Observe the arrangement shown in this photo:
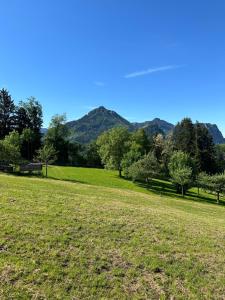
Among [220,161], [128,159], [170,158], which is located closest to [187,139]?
[220,161]

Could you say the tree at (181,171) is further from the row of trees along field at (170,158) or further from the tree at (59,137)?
the tree at (59,137)

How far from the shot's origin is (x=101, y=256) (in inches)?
399

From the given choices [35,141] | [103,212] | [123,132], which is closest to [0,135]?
[35,141]

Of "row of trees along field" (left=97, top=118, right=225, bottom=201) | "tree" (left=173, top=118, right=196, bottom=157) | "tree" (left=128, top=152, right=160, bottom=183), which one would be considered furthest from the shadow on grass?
"tree" (left=173, top=118, right=196, bottom=157)

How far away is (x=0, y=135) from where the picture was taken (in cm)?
8388

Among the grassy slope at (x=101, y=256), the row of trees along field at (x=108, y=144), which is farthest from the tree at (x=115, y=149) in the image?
the grassy slope at (x=101, y=256)

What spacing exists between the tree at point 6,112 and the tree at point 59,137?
11.1 meters

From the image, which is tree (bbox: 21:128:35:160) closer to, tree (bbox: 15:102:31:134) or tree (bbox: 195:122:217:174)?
tree (bbox: 15:102:31:134)

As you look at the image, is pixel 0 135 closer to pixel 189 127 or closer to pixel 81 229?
A: pixel 189 127

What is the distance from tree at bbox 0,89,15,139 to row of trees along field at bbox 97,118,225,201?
103 feet

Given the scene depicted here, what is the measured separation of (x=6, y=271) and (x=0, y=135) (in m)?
80.5

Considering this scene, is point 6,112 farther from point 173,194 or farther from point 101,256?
point 101,256

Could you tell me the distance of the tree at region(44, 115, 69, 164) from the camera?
89.5m

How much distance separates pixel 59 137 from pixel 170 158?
45.0m
